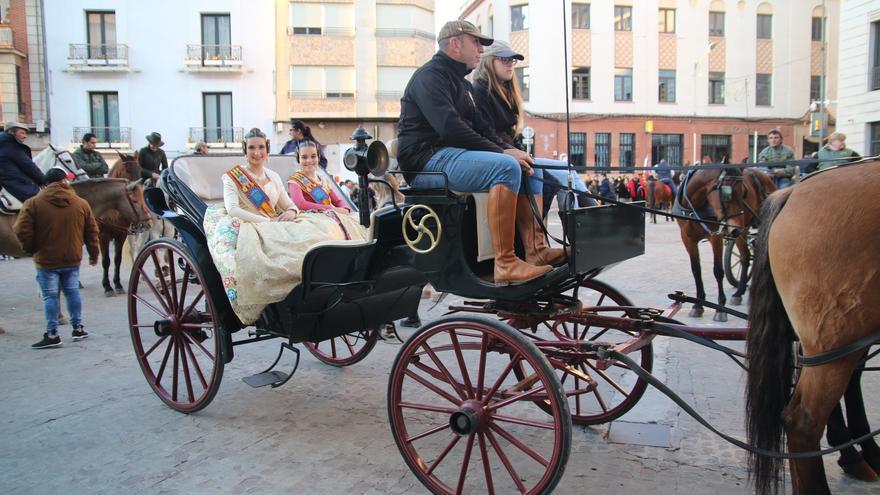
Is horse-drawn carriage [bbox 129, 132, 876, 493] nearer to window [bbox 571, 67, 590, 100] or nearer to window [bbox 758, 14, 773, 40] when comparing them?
window [bbox 571, 67, 590, 100]

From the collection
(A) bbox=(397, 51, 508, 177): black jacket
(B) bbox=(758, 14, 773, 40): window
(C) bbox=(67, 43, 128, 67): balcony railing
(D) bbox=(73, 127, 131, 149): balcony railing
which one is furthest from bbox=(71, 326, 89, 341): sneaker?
(B) bbox=(758, 14, 773, 40): window

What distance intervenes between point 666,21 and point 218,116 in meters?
22.7

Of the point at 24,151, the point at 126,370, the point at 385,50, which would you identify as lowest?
the point at 126,370

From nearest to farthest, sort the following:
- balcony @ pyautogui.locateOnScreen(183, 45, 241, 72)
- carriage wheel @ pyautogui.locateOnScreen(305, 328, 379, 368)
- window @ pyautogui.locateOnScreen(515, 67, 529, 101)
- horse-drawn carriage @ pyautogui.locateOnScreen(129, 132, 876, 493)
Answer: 1. horse-drawn carriage @ pyautogui.locateOnScreen(129, 132, 876, 493)
2. carriage wheel @ pyautogui.locateOnScreen(305, 328, 379, 368)
3. balcony @ pyautogui.locateOnScreen(183, 45, 241, 72)
4. window @ pyautogui.locateOnScreen(515, 67, 529, 101)

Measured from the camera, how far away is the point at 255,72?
29062mm

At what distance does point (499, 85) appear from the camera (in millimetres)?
3980

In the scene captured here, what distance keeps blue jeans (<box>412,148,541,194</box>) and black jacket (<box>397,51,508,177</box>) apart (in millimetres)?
84

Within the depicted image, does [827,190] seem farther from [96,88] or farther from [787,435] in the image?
[96,88]

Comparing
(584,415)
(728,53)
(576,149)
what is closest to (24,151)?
(584,415)

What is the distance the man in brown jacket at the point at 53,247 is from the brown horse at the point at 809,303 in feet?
21.2

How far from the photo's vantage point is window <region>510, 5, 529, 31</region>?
32031mm

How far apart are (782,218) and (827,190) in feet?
0.65

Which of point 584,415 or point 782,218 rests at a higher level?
point 782,218

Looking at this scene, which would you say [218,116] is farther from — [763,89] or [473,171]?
[473,171]
